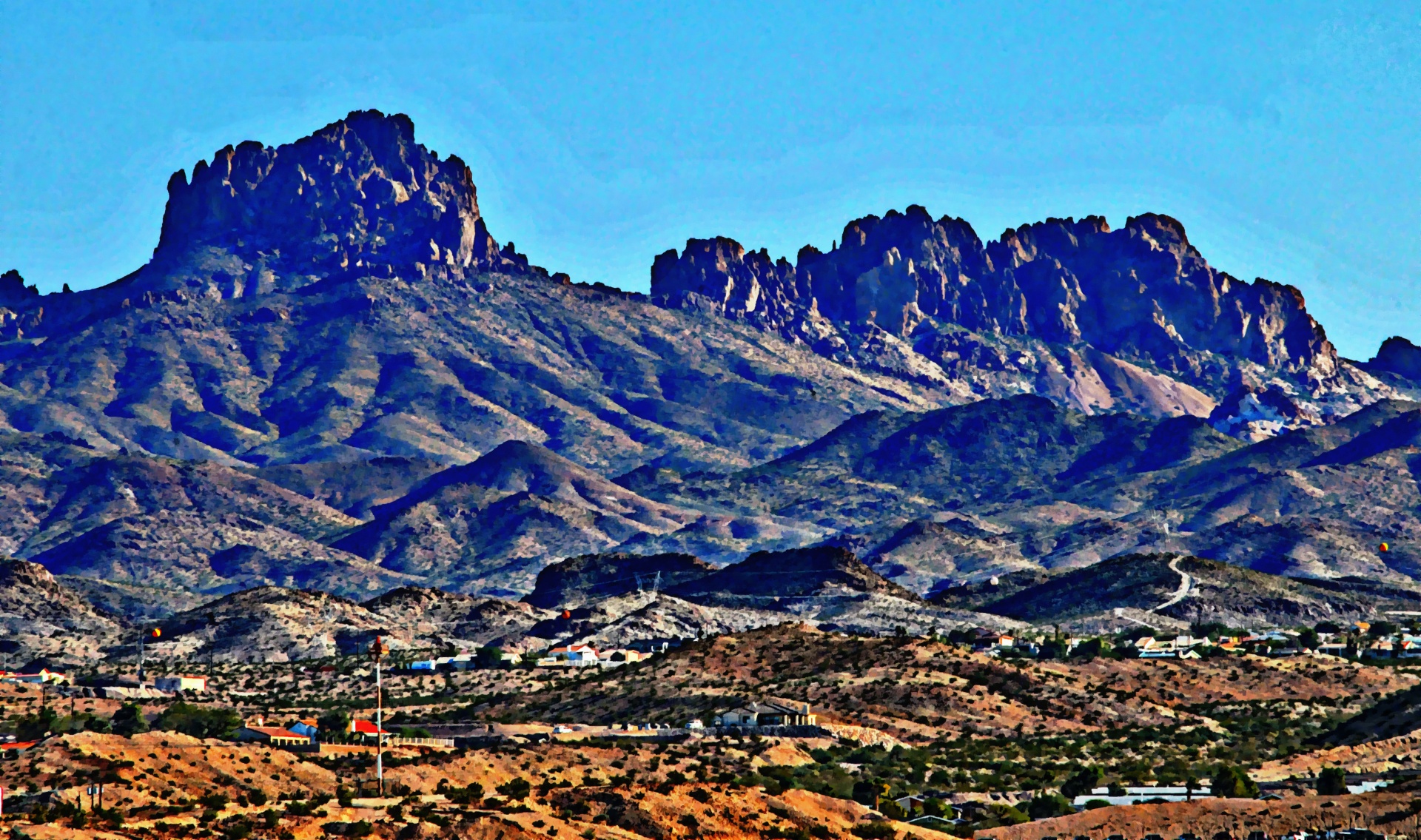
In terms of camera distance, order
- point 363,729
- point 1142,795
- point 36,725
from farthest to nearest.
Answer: point 36,725 → point 363,729 → point 1142,795

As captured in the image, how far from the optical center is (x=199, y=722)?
456ft

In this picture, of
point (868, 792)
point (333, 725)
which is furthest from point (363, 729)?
point (868, 792)

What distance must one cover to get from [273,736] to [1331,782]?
5229 centimetres

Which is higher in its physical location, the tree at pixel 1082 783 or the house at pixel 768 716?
the house at pixel 768 716

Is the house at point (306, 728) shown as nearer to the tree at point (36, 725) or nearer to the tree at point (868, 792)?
the tree at point (36, 725)

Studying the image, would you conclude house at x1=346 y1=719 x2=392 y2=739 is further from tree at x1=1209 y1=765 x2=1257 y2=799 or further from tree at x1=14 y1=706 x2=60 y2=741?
tree at x1=1209 y1=765 x2=1257 y2=799

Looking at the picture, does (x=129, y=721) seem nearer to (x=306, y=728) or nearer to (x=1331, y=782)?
(x=306, y=728)

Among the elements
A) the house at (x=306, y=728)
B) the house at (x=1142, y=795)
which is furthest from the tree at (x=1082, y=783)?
the house at (x=306, y=728)

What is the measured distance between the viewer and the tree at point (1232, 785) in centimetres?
9925

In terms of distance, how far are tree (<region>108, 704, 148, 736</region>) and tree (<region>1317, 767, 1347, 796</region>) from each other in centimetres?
5735

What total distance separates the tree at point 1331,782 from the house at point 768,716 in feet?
122

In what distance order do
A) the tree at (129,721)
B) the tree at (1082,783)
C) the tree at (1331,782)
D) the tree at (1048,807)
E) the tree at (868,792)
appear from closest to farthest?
1. the tree at (1048,807)
2. the tree at (868,792)
3. the tree at (1331,782)
4. the tree at (1082,783)
5. the tree at (129,721)

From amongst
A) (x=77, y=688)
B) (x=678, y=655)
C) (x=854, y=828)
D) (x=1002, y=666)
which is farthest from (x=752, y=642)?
(x=854, y=828)

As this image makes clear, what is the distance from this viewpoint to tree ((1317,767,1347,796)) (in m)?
98.9
